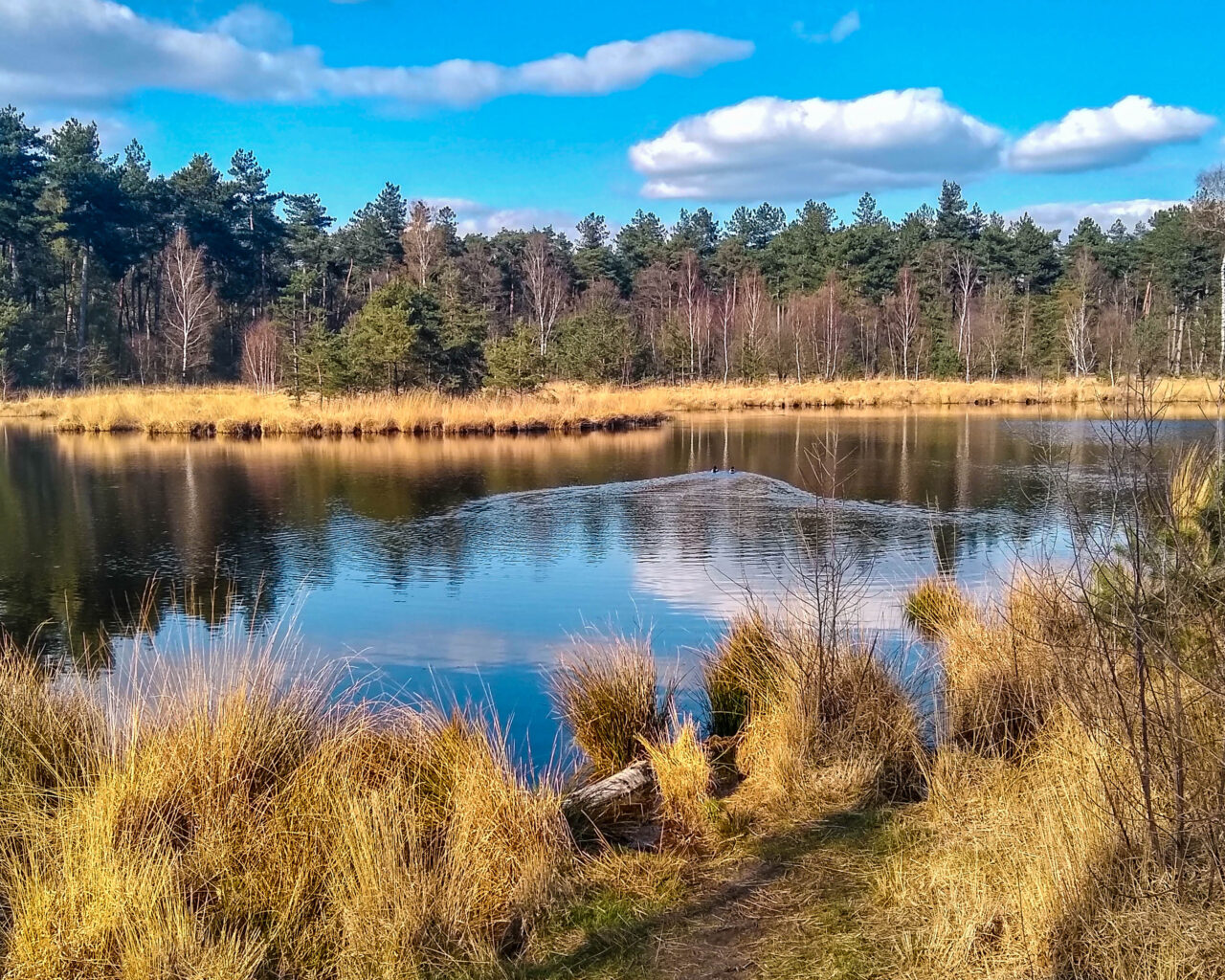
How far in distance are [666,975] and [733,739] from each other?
273cm

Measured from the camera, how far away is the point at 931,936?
11.7 feet

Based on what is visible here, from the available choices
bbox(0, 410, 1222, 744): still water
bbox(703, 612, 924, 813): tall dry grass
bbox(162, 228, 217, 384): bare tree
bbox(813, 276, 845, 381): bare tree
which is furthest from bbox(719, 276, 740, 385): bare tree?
bbox(703, 612, 924, 813): tall dry grass

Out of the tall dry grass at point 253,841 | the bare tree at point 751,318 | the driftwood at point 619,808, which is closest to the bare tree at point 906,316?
the bare tree at point 751,318

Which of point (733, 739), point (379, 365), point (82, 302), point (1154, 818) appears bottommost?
point (733, 739)

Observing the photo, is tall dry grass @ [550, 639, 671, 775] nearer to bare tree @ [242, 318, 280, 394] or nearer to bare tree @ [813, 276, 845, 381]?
bare tree @ [242, 318, 280, 394]

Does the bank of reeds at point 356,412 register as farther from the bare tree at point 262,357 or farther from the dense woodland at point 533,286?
the bare tree at point 262,357

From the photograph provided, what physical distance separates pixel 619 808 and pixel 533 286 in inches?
2281


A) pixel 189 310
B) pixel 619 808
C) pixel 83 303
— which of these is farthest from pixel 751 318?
pixel 619 808

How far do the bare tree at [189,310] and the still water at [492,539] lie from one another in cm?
2667

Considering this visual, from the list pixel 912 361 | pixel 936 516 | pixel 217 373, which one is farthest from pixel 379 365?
pixel 912 361

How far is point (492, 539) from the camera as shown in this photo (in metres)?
15.4

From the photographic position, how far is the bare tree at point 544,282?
2340 inches

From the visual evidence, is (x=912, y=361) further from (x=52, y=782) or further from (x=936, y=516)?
(x=52, y=782)

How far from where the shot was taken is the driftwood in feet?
16.3
